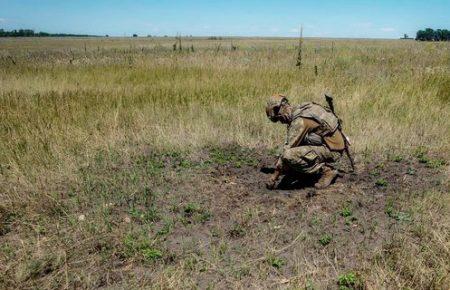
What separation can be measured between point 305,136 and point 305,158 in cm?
29

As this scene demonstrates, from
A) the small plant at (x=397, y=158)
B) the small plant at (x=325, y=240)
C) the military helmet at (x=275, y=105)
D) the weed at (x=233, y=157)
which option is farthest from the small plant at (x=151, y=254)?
the small plant at (x=397, y=158)

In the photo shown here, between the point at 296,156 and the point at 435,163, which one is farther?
the point at 435,163

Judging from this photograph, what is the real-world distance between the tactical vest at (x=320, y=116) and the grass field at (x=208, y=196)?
0.78 m

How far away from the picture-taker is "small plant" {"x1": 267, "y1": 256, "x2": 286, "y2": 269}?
3.54m

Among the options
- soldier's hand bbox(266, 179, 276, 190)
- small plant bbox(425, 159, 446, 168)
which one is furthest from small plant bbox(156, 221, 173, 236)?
small plant bbox(425, 159, 446, 168)

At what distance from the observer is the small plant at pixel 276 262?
3539mm

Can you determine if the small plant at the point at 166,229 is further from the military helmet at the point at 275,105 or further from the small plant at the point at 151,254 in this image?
the military helmet at the point at 275,105

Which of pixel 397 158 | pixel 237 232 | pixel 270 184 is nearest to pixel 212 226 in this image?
pixel 237 232

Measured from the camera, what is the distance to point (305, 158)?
477 centimetres

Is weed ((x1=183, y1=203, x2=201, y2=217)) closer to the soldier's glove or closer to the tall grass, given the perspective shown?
the soldier's glove

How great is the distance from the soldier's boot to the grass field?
155mm

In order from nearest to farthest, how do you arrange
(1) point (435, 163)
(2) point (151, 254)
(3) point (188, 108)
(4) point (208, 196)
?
(2) point (151, 254)
(4) point (208, 196)
(1) point (435, 163)
(3) point (188, 108)

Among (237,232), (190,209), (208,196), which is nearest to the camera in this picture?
(237,232)

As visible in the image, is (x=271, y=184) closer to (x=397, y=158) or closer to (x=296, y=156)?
(x=296, y=156)
